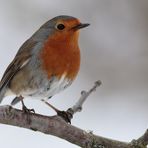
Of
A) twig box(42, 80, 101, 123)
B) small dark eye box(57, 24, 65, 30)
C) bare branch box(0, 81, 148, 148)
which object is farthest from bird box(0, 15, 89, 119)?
bare branch box(0, 81, 148, 148)

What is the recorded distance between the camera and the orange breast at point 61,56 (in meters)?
3.88

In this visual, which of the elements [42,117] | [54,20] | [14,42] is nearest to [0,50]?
[14,42]

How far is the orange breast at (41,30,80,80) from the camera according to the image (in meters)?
3.88

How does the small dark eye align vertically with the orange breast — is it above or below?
above

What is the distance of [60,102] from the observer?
5777 mm

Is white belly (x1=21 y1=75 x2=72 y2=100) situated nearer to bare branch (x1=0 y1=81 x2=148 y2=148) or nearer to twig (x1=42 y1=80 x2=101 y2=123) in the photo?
twig (x1=42 y1=80 x2=101 y2=123)

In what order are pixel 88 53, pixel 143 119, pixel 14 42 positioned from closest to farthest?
pixel 143 119
pixel 88 53
pixel 14 42

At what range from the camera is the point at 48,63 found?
12.8 feet

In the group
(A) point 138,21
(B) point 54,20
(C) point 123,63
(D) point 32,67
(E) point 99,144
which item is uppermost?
(A) point 138,21

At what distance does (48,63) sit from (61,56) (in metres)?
0.09

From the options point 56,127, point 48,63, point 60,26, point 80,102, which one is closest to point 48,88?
point 48,63

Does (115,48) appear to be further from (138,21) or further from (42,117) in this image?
(42,117)

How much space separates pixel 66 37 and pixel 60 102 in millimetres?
1861

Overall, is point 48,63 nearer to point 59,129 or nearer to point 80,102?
point 80,102
